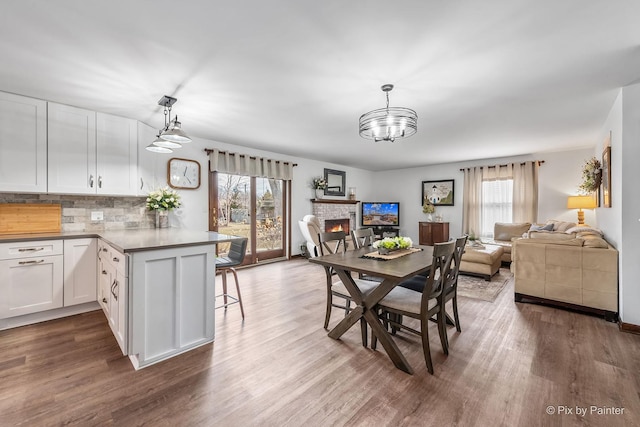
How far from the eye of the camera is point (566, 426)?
147 centimetres

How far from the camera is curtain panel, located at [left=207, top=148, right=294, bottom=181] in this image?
4641 mm

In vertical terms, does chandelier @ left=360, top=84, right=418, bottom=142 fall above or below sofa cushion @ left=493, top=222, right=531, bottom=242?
above

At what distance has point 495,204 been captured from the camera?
20.5 feet

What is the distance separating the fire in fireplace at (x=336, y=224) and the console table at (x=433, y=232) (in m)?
1.88

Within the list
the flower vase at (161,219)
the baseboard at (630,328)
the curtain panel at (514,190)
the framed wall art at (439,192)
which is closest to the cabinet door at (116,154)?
the flower vase at (161,219)

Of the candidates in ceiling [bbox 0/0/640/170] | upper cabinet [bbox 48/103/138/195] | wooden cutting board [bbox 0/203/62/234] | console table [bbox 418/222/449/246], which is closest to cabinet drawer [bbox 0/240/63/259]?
wooden cutting board [bbox 0/203/62/234]

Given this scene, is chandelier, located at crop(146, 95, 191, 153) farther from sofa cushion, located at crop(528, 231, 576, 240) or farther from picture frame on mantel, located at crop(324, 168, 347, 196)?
picture frame on mantel, located at crop(324, 168, 347, 196)

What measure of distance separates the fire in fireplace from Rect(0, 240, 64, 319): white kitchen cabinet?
4.68 meters

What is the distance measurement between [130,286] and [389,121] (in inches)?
97.1

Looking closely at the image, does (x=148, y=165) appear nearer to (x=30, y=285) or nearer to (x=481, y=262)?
(x=30, y=285)

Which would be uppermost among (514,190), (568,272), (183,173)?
(183,173)

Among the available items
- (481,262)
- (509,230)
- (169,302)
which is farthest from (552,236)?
(169,302)

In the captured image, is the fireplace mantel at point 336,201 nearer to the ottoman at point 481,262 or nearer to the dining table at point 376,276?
the ottoman at point 481,262

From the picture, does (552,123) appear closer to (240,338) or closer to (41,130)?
(240,338)
